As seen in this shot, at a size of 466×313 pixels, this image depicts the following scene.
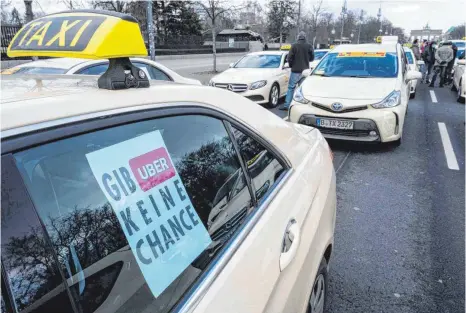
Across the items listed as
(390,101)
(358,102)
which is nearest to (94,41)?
(358,102)

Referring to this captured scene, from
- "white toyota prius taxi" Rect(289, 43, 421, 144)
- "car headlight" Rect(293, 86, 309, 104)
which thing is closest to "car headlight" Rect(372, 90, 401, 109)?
"white toyota prius taxi" Rect(289, 43, 421, 144)

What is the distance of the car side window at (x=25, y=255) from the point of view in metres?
0.80

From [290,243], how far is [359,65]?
6.06m

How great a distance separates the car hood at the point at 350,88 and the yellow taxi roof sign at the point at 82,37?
4.90 meters

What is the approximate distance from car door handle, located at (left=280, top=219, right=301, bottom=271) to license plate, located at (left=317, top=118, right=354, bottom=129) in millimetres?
4268

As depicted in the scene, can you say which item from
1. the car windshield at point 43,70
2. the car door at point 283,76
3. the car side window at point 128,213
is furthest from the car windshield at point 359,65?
the car side window at point 128,213

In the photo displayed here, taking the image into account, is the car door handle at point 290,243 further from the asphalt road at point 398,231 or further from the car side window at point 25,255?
the asphalt road at point 398,231

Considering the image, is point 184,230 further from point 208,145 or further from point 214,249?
point 208,145

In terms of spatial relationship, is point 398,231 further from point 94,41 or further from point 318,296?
point 94,41

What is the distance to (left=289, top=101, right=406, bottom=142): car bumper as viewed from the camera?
17.8 feet

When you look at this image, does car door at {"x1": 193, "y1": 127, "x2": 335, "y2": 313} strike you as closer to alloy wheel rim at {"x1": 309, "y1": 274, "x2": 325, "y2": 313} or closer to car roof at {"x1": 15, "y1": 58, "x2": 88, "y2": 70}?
alloy wheel rim at {"x1": 309, "y1": 274, "x2": 325, "y2": 313}

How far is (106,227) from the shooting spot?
1.00 metres

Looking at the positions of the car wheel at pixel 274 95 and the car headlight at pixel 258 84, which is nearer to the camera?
the car headlight at pixel 258 84

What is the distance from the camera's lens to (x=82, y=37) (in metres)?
1.18
